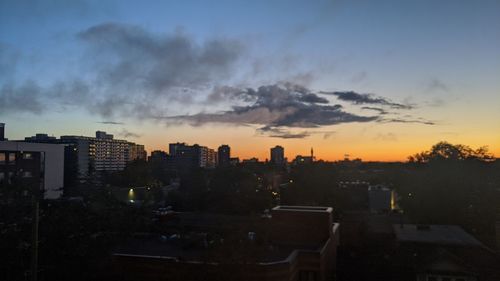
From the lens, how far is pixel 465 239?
2027cm

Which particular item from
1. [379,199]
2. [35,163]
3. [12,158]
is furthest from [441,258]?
[35,163]

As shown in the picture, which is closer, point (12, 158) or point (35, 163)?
point (12, 158)

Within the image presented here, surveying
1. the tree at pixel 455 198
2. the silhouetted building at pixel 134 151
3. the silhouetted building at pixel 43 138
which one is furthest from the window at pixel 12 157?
the silhouetted building at pixel 134 151

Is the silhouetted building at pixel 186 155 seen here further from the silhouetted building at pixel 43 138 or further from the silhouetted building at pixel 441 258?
the silhouetted building at pixel 441 258

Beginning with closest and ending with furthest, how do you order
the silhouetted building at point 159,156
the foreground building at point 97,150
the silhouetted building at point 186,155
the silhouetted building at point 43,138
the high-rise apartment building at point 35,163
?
the high-rise apartment building at point 35,163 < the foreground building at point 97,150 < the silhouetted building at point 43,138 < the silhouetted building at point 186,155 < the silhouetted building at point 159,156

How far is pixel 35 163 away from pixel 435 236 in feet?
163

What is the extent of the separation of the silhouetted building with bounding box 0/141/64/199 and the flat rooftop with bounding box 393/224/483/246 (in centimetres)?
3923

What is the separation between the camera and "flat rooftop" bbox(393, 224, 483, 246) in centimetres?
1933

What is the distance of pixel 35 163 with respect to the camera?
54.3m

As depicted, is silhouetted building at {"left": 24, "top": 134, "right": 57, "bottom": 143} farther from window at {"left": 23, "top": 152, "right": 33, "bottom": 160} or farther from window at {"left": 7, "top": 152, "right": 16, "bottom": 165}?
window at {"left": 7, "top": 152, "right": 16, "bottom": 165}

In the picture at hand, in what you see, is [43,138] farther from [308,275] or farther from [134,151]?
[308,275]

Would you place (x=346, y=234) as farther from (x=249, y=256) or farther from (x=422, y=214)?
(x=249, y=256)

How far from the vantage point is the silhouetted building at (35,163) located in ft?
162

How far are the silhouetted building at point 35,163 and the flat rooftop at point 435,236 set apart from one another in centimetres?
3923
